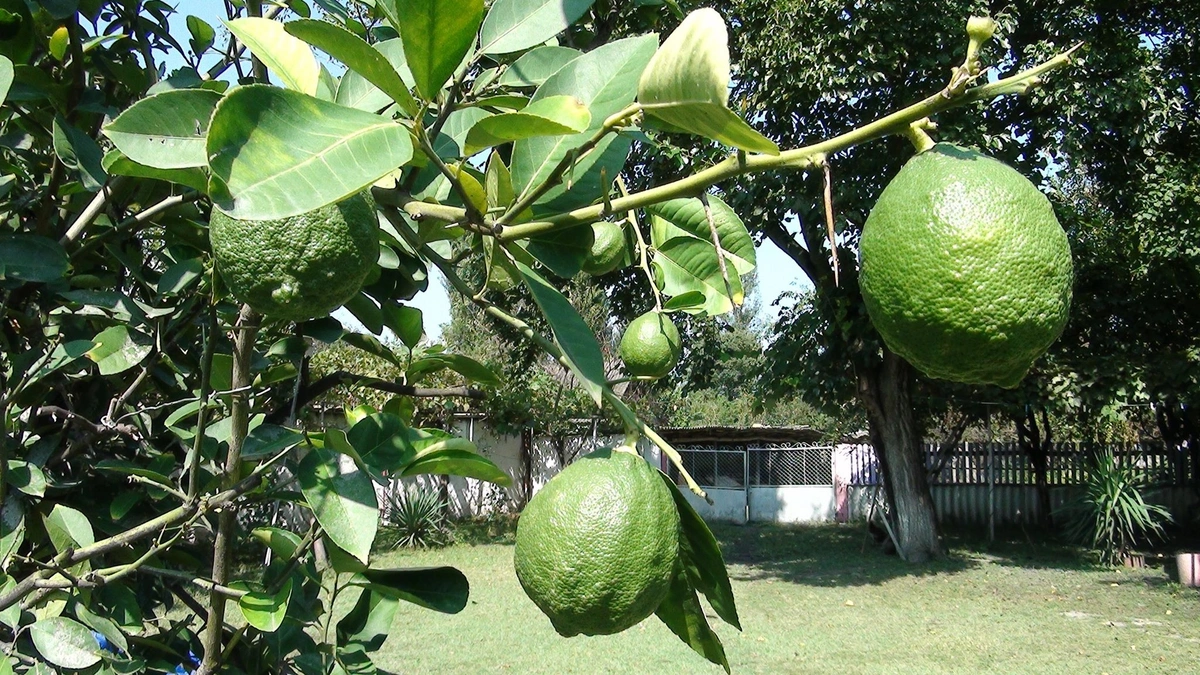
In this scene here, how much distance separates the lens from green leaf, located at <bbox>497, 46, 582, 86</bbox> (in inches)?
39.8

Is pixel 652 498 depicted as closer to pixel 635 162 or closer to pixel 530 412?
pixel 635 162

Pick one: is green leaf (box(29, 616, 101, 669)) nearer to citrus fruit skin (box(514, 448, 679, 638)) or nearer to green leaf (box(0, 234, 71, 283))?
green leaf (box(0, 234, 71, 283))

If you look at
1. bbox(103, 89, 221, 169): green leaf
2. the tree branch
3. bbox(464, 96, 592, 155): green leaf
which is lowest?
the tree branch

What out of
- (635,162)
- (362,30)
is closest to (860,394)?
(635,162)

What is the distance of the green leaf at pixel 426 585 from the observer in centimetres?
116

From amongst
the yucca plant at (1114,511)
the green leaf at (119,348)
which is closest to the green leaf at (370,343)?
the green leaf at (119,348)

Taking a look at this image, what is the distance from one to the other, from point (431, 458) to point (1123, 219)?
971 centimetres

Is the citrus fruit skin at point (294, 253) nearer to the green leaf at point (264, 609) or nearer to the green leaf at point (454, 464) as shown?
the green leaf at point (454, 464)

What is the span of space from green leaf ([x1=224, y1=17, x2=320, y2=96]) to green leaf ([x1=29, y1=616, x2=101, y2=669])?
794 millimetres

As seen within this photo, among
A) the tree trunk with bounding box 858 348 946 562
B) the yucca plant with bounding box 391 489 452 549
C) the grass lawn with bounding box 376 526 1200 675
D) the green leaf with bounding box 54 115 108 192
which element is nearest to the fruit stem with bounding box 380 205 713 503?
the green leaf with bounding box 54 115 108 192

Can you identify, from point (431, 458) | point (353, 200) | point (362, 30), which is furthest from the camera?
point (362, 30)

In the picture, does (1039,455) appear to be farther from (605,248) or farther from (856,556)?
(605,248)

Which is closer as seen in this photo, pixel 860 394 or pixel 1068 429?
pixel 860 394

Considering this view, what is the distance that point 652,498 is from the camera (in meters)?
0.85
